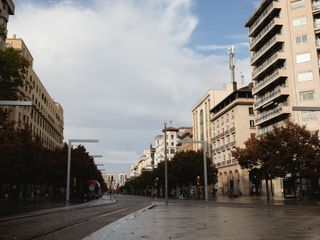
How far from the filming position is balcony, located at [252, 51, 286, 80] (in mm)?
66188

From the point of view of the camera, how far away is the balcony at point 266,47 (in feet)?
220

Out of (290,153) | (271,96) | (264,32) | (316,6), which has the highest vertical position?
(316,6)

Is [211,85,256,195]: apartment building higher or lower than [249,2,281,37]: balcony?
lower

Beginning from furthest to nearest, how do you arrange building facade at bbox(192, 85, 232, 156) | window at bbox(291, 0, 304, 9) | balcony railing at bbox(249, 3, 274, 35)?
1. building facade at bbox(192, 85, 232, 156)
2. balcony railing at bbox(249, 3, 274, 35)
3. window at bbox(291, 0, 304, 9)

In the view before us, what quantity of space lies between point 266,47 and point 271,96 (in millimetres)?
8490

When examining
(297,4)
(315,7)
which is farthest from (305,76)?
(297,4)

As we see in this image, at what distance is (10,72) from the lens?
26.4 metres

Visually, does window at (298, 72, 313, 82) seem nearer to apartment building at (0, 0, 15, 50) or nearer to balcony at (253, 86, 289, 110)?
balcony at (253, 86, 289, 110)

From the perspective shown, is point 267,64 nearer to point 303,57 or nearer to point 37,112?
point 303,57

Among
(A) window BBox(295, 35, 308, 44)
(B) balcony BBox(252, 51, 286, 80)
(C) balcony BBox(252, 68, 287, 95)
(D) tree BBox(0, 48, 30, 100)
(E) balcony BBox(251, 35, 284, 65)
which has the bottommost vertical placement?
(D) tree BBox(0, 48, 30, 100)

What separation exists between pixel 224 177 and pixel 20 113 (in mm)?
43483

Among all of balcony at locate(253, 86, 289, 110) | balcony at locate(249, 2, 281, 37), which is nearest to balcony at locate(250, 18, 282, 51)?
balcony at locate(249, 2, 281, 37)

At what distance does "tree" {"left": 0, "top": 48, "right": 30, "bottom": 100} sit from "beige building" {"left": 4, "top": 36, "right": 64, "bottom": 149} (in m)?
42.0

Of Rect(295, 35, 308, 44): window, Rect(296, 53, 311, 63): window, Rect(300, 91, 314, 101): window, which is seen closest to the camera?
Rect(300, 91, 314, 101): window
